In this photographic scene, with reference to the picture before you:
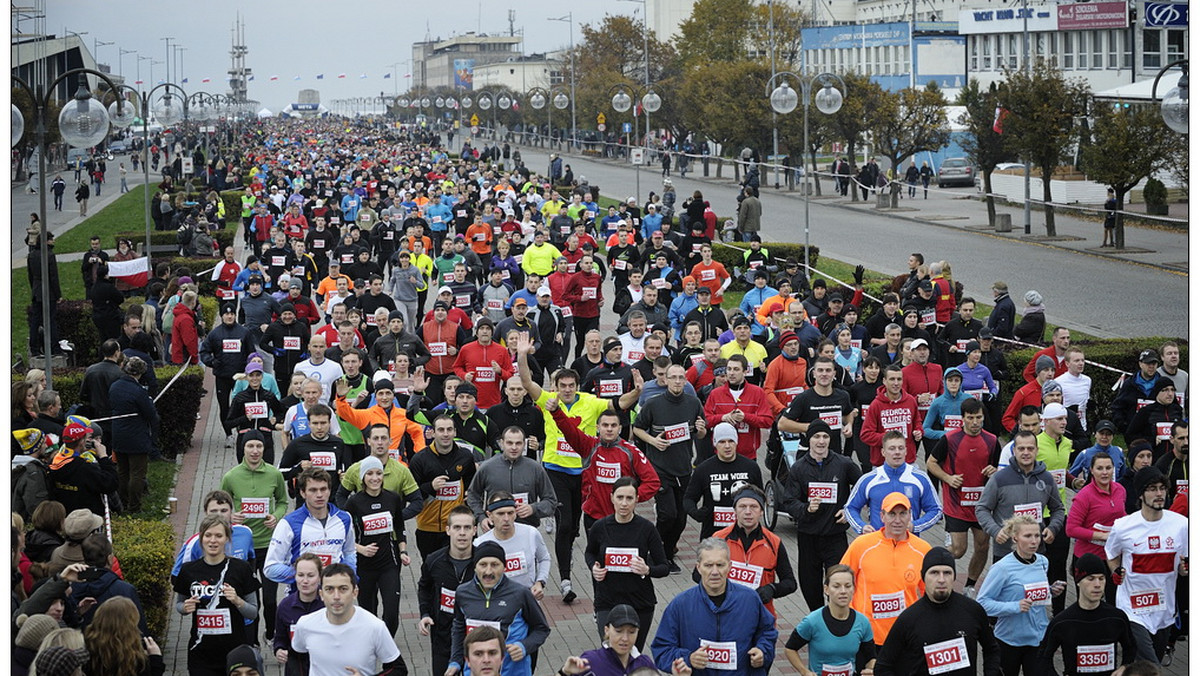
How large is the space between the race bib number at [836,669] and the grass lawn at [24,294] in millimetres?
17936

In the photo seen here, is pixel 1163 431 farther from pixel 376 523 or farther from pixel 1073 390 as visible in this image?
pixel 376 523

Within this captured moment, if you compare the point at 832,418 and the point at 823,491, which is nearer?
the point at 823,491

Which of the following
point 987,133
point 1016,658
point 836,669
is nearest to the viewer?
point 836,669

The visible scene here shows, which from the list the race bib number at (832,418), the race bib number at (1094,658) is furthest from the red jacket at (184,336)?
the race bib number at (1094,658)

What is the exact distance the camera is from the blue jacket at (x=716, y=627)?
28.5ft

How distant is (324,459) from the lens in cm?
1219

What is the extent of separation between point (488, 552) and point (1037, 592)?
3177 mm

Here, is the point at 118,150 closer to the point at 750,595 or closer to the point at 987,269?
the point at 987,269

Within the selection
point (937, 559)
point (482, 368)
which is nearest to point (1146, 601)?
point (937, 559)

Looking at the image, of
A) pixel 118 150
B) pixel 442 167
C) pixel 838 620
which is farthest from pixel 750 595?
pixel 118 150

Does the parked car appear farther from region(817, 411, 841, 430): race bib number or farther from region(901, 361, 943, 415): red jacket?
region(817, 411, 841, 430): race bib number

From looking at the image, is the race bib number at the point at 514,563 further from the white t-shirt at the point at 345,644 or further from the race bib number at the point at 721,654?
the race bib number at the point at 721,654

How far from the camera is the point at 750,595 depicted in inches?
345

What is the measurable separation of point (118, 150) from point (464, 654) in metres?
104
